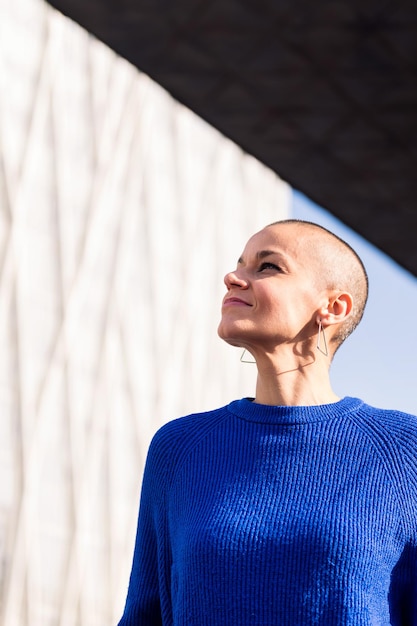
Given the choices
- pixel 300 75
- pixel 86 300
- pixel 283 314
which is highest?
pixel 300 75

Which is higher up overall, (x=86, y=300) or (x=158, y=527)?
(x=86, y=300)

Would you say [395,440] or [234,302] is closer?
[395,440]

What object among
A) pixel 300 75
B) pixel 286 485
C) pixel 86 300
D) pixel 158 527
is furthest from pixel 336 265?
pixel 86 300

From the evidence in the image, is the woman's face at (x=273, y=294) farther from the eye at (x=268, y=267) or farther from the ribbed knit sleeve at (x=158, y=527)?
the ribbed knit sleeve at (x=158, y=527)

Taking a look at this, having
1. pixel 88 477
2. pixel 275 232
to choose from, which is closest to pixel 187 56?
pixel 88 477

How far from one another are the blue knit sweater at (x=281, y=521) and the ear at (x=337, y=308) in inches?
6.8

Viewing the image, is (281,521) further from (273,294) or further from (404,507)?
(273,294)

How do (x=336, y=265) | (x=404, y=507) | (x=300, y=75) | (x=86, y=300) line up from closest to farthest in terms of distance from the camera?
(x=404, y=507) < (x=336, y=265) < (x=300, y=75) < (x=86, y=300)

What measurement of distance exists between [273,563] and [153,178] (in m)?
9.39

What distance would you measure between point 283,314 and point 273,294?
1.7 inches

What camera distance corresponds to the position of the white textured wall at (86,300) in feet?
27.0

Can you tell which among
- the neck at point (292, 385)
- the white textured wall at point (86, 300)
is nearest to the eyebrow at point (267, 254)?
the neck at point (292, 385)

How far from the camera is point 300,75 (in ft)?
25.0

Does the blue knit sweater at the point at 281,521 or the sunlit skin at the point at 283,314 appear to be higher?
the sunlit skin at the point at 283,314
